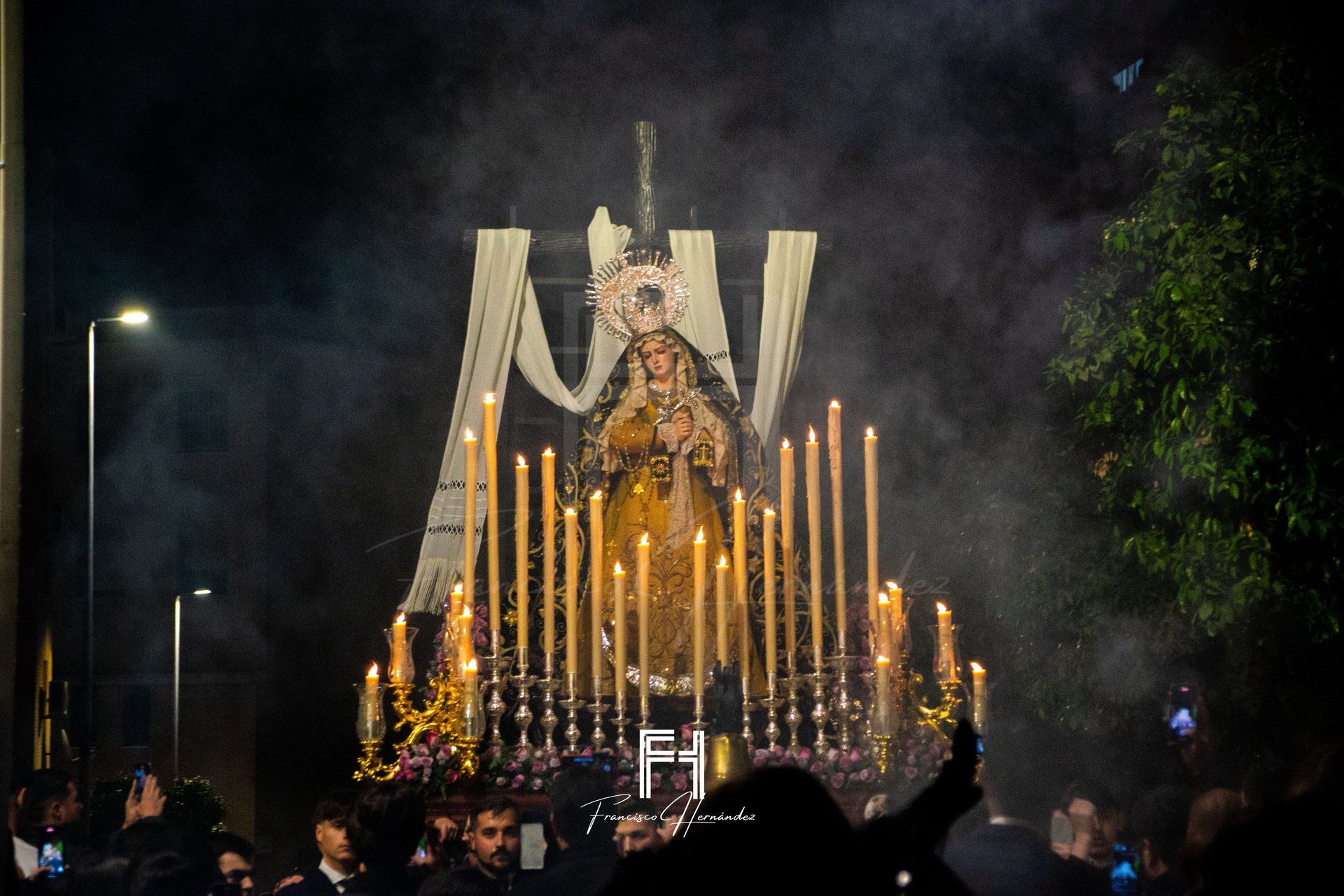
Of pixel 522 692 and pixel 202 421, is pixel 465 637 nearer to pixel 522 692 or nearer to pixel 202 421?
pixel 522 692

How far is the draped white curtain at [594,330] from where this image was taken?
552 cm

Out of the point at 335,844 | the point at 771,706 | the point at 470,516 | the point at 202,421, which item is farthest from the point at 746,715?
the point at 202,421

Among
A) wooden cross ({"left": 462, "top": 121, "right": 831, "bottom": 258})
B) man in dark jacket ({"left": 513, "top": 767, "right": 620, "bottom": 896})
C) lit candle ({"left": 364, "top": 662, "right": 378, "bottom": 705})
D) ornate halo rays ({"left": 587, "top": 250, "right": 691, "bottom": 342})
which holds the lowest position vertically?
man in dark jacket ({"left": 513, "top": 767, "right": 620, "bottom": 896})

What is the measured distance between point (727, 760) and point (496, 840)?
64cm

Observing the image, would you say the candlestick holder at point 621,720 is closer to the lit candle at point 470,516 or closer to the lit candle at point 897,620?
the lit candle at point 470,516

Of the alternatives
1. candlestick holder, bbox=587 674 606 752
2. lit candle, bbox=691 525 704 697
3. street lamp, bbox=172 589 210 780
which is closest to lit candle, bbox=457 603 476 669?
candlestick holder, bbox=587 674 606 752

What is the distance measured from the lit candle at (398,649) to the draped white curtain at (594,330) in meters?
1.27

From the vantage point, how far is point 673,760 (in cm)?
399

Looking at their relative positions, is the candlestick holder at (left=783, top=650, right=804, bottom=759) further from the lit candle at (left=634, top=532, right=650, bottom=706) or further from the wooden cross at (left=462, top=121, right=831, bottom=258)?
the wooden cross at (left=462, top=121, right=831, bottom=258)

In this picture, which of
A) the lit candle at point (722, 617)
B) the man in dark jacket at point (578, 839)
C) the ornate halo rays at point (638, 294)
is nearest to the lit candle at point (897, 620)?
the lit candle at point (722, 617)

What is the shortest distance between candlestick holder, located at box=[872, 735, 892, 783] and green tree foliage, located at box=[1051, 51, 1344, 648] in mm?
977

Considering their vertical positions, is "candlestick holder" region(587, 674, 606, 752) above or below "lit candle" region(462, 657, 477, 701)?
below

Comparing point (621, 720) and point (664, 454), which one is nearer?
point (621, 720)

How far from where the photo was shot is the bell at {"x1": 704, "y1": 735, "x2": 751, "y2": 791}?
3.68 metres
